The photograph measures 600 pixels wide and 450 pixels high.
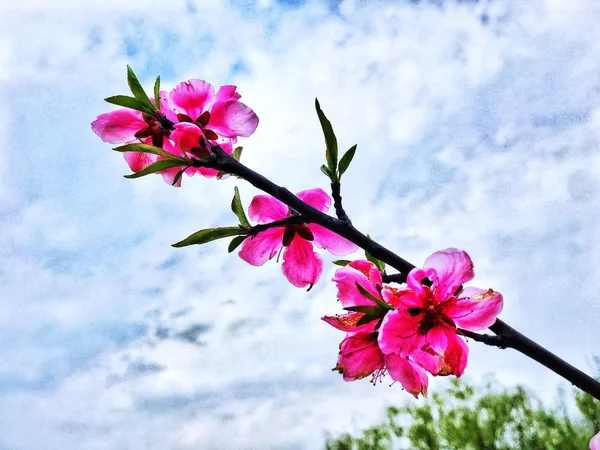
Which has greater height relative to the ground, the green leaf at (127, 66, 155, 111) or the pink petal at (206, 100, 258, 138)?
the green leaf at (127, 66, 155, 111)

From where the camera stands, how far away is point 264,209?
1151 mm

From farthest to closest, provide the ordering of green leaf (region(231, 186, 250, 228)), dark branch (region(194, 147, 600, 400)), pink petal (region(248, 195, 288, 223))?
pink petal (region(248, 195, 288, 223)) < green leaf (region(231, 186, 250, 228)) < dark branch (region(194, 147, 600, 400))

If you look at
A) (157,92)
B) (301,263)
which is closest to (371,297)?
(301,263)

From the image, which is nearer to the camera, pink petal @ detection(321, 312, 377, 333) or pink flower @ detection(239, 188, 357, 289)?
pink petal @ detection(321, 312, 377, 333)

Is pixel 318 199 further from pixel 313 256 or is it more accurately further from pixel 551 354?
pixel 551 354

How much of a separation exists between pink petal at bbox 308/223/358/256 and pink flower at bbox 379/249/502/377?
0.18 m

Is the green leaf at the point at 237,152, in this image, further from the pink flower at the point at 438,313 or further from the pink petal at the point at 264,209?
the pink flower at the point at 438,313

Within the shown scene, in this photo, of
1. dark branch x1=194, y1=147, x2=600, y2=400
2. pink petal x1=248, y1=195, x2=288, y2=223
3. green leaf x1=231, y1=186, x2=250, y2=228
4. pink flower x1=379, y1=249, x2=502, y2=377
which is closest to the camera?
dark branch x1=194, y1=147, x2=600, y2=400

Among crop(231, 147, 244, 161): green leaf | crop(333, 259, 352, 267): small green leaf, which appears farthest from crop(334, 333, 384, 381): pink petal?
crop(231, 147, 244, 161): green leaf

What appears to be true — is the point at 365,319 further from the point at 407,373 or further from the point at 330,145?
the point at 330,145

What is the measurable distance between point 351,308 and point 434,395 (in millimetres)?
6062

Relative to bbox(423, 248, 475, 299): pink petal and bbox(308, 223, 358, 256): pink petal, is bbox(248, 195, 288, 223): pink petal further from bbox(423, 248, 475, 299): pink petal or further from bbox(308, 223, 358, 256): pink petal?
bbox(423, 248, 475, 299): pink petal

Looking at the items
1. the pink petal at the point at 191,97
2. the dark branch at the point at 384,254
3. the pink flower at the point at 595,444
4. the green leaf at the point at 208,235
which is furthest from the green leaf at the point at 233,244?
the pink flower at the point at 595,444

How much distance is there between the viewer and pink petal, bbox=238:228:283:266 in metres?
1.12
